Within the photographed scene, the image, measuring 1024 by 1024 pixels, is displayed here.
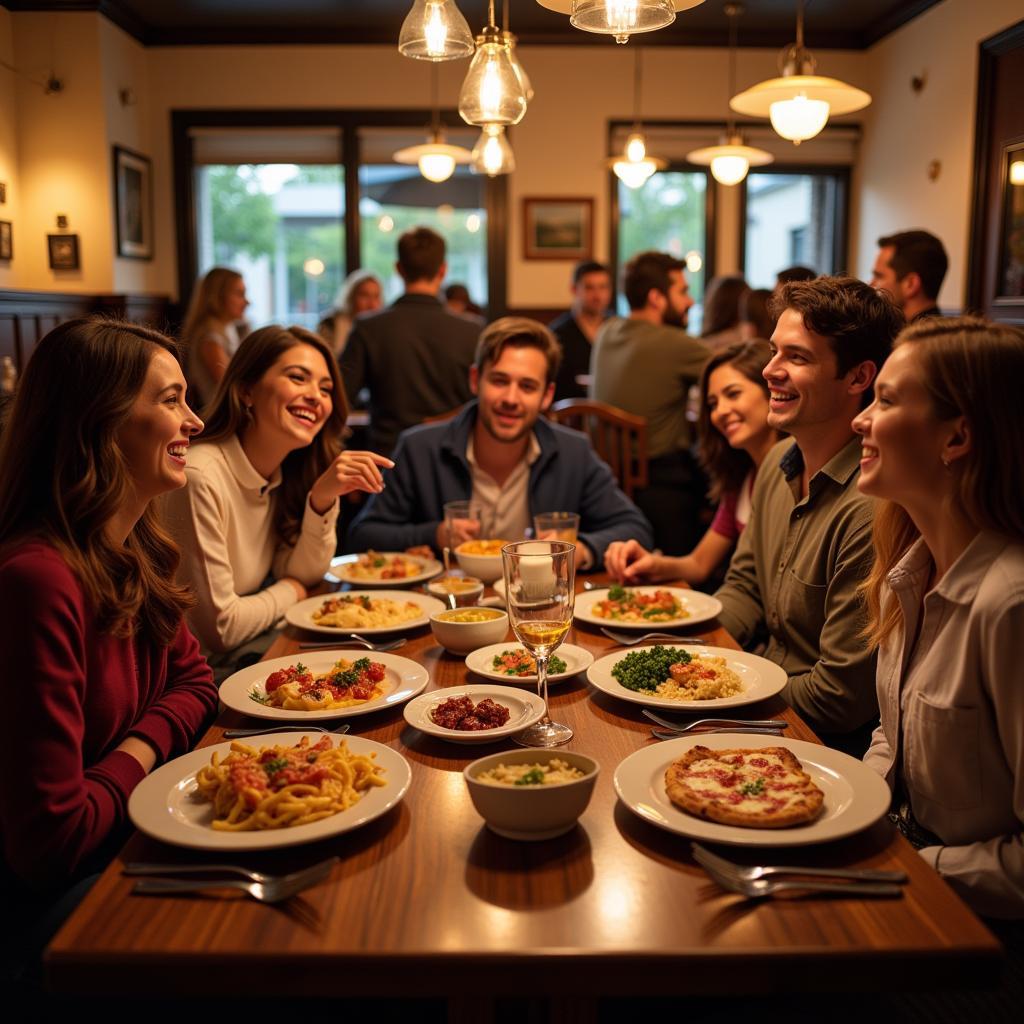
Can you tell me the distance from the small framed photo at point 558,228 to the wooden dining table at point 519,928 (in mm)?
6686

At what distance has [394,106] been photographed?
7316 mm

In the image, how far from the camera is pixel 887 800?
119cm

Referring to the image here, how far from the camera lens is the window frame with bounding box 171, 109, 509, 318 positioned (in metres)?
7.29

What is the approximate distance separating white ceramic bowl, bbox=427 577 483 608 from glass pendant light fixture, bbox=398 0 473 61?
3.55 ft

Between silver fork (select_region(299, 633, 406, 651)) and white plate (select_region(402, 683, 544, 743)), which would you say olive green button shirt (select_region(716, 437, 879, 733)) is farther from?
silver fork (select_region(299, 633, 406, 651))

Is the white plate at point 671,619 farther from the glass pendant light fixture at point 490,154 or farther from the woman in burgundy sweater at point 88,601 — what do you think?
the glass pendant light fixture at point 490,154

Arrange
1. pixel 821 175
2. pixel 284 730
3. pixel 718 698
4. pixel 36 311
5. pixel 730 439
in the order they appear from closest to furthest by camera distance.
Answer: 1. pixel 284 730
2. pixel 718 698
3. pixel 730 439
4. pixel 36 311
5. pixel 821 175

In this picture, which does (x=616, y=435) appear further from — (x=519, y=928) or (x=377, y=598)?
(x=519, y=928)

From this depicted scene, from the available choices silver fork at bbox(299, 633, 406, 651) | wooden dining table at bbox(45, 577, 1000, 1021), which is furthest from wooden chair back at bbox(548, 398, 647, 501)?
wooden dining table at bbox(45, 577, 1000, 1021)

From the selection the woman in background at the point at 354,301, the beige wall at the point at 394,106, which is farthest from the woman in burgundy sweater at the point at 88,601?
the beige wall at the point at 394,106

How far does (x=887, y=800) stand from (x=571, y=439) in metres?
1.87

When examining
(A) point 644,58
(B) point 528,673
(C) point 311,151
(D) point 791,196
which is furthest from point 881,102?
(B) point 528,673

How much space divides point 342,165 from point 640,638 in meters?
6.37

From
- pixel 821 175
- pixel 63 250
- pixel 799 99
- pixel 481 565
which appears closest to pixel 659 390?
pixel 799 99
